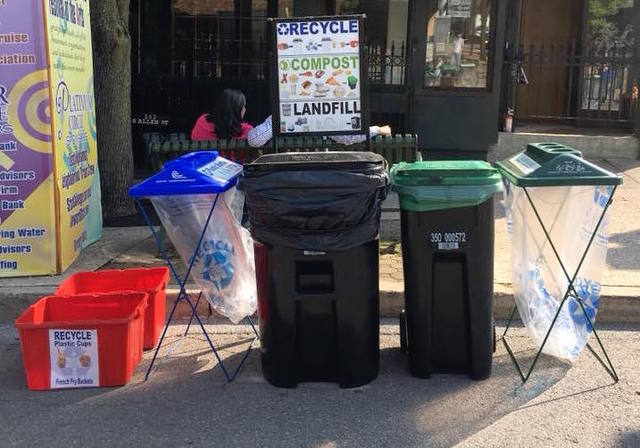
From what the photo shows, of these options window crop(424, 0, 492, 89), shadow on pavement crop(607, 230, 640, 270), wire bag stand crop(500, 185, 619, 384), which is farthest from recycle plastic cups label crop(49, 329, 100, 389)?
window crop(424, 0, 492, 89)

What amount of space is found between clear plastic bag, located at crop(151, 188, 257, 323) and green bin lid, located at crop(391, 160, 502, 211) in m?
1.12

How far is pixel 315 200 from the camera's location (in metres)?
3.87

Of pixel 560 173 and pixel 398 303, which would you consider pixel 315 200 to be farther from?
pixel 398 303

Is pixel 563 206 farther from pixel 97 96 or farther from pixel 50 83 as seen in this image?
pixel 97 96

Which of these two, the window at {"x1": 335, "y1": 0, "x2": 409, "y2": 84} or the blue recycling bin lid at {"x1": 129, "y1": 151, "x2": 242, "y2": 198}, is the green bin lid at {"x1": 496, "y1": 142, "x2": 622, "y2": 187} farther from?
the window at {"x1": 335, "y1": 0, "x2": 409, "y2": 84}

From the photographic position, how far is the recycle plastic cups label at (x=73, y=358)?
4.09 metres

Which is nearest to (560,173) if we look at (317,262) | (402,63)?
(317,262)

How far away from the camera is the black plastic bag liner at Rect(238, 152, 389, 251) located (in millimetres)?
3865

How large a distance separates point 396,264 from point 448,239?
2.03 meters

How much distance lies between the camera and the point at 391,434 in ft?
12.0

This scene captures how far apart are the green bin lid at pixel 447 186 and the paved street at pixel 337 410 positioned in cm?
105

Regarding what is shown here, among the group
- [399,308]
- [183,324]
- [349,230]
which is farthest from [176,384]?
[399,308]

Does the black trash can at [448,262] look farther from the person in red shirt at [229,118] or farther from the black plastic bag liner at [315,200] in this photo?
the person in red shirt at [229,118]

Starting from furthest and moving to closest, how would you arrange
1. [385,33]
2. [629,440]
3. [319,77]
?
[385,33]
[319,77]
[629,440]
